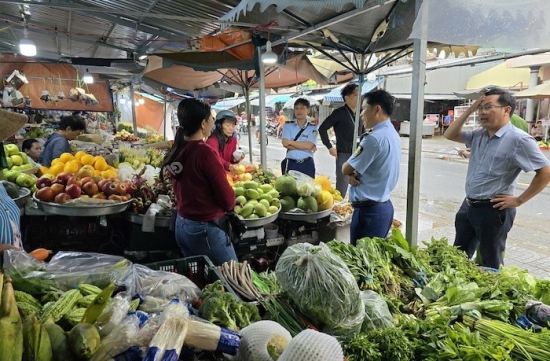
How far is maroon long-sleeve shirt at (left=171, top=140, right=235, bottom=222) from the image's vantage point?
2.72 meters

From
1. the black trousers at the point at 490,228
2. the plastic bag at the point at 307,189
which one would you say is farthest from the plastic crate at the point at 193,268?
the black trousers at the point at 490,228

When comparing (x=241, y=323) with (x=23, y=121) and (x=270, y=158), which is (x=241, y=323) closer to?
(x=23, y=121)

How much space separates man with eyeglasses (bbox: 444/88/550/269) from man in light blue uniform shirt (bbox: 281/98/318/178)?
305 centimetres

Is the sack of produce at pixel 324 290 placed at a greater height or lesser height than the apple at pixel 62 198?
lesser

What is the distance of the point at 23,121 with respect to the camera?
5.71 feet

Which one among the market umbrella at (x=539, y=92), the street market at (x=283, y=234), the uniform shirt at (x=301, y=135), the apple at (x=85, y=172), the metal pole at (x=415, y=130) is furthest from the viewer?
the market umbrella at (x=539, y=92)

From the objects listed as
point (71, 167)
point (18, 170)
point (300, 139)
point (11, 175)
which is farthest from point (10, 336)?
point (300, 139)

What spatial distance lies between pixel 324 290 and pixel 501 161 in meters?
2.35

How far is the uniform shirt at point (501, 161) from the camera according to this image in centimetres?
308

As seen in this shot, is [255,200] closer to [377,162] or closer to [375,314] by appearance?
[377,162]

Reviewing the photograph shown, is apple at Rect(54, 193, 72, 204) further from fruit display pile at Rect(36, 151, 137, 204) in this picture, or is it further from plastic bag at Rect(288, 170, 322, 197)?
plastic bag at Rect(288, 170, 322, 197)

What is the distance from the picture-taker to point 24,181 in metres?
4.07

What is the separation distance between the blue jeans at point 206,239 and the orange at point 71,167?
6.26 ft

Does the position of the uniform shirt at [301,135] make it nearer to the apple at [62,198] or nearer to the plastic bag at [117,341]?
the apple at [62,198]
